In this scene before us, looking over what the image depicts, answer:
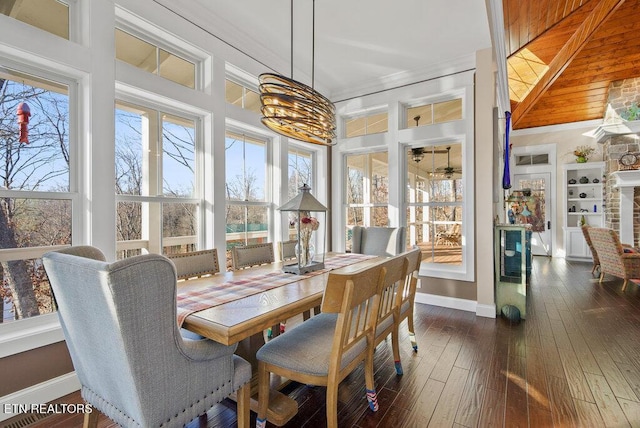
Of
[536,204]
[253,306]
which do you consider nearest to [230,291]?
[253,306]

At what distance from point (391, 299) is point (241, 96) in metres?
2.81

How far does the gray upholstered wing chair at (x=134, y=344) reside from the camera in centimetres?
107

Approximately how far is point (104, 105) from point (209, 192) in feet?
3.63

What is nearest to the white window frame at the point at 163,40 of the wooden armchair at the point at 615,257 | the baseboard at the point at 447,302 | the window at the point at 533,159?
the baseboard at the point at 447,302

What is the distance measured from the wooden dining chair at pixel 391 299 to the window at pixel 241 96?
260 centimetres

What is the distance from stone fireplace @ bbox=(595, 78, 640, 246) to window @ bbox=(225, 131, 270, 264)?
23.2ft

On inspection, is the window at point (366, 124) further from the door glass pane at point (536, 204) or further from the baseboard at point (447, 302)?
the door glass pane at point (536, 204)

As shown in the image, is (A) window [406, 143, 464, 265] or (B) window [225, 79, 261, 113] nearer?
(B) window [225, 79, 261, 113]

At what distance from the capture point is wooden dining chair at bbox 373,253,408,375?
181 cm

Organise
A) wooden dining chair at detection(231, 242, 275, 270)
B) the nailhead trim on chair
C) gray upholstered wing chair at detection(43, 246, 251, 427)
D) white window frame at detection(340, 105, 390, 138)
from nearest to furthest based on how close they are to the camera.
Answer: gray upholstered wing chair at detection(43, 246, 251, 427), the nailhead trim on chair, wooden dining chair at detection(231, 242, 275, 270), white window frame at detection(340, 105, 390, 138)

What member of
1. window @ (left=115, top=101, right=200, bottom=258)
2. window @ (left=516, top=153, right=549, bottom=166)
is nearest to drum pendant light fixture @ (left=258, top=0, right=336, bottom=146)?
window @ (left=115, top=101, right=200, bottom=258)

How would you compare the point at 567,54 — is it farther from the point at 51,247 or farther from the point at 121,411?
the point at 51,247

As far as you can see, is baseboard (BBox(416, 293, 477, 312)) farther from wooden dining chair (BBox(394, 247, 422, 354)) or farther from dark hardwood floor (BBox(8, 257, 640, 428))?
wooden dining chair (BBox(394, 247, 422, 354))

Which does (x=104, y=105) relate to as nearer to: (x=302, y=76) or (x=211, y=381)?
(x=211, y=381)
